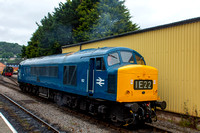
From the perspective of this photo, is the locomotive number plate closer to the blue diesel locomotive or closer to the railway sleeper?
Result: the blue diesel locomotive

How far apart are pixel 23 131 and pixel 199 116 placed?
25.9 feet

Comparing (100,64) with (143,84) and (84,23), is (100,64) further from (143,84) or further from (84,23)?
(84,23)

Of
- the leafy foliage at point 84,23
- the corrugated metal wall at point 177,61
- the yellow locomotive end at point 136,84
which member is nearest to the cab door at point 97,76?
the yellow locomotive end at point 136,84

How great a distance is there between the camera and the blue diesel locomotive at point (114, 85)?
7.23 m

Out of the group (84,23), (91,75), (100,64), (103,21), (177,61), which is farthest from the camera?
(84,23)

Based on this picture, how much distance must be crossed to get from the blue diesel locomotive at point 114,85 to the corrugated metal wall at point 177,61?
2.11 m

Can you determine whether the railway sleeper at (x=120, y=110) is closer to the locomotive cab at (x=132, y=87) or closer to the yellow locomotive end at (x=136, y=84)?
the locomotive cab at (x=132, y=87)

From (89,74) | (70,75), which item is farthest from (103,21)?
(89,74)

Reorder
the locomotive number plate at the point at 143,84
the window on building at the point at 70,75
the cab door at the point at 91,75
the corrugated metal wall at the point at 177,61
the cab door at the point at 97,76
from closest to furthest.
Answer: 1. the locomotive number plate at the point at 143,84
2. the cab door at the point at 97,76
3. the cab door at the point at 91,75
4. the corrugated metal wall at the point at 177,61
5. the window on building at the point at 70,75

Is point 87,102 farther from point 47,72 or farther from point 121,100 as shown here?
point 47,72

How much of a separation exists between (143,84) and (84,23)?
25391mm

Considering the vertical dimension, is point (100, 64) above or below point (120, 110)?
above

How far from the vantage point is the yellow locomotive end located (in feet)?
23.4

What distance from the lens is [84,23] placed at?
31.5m
